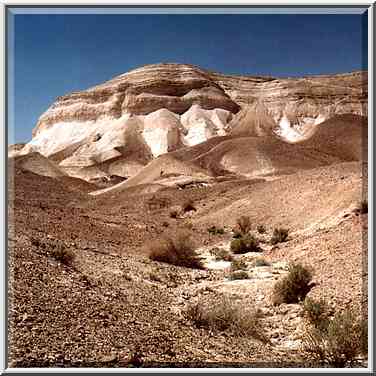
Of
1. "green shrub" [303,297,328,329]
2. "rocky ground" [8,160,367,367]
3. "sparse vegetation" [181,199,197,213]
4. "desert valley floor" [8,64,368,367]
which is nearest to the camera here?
"rocky ground" [8,160,367,367]

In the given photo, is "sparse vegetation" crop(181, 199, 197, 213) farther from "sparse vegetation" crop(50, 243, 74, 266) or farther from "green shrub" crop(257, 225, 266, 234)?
"sparse vegetation" crop(50, 243, 74, 266)

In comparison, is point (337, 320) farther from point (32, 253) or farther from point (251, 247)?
point (251, 247)

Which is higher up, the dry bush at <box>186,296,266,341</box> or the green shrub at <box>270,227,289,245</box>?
the green shrub at <box>270,227,289,245</box>

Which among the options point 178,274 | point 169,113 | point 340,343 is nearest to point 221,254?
point 178,274

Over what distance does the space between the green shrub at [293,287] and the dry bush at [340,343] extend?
2630mm

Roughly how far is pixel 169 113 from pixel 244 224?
53.3 metres

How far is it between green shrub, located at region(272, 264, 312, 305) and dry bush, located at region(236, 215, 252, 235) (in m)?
8.17

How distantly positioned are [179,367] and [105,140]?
64.6m

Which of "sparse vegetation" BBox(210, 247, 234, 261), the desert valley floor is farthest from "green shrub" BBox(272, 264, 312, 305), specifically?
"sparse vegetation" BBox(210, 247, 234, 261)

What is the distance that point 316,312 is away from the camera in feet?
23.2

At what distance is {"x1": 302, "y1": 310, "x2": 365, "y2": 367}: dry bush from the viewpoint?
483cm

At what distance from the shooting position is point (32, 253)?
7805mm

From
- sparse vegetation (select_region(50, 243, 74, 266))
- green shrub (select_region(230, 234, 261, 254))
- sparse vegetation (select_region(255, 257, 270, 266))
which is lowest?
sparse vegetation (select_region(255, 257, 270, 266))

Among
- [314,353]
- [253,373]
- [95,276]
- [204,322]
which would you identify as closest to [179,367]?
[253,373]
